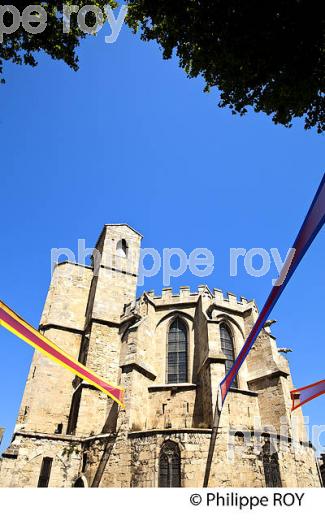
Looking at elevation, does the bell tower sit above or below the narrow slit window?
above

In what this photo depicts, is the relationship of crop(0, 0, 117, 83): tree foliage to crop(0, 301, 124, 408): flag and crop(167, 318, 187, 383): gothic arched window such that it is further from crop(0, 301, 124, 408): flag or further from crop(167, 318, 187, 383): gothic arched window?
crop(167, 318, 187, 383): gothic arched window

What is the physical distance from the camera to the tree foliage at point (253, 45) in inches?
237

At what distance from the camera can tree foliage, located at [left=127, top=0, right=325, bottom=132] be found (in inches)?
237

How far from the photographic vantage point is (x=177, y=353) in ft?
53.5

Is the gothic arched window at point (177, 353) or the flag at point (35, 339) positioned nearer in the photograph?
the flag at point (35, 339)

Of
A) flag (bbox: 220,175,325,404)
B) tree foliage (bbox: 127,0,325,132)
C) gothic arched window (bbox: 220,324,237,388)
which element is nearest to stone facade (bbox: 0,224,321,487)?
gothic arched window (bbox: 220,324,237,388)

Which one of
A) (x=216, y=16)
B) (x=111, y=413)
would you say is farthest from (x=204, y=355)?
(x=216, y=16)

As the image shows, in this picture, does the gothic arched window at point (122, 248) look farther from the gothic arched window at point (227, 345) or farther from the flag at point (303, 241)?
the flag at point (303, 241)

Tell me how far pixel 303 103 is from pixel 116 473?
13.0 metres

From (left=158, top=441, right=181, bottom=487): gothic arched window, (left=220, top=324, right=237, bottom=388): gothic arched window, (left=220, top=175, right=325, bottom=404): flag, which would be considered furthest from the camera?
(left=220, top=324, right=237, bottom=388): gothic arched window

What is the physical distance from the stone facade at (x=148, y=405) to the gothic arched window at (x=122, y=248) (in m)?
1.60

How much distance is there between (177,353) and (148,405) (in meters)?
2.98

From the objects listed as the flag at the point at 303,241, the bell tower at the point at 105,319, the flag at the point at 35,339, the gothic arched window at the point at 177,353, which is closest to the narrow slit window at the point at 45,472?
the bell tower at the point at 105,319

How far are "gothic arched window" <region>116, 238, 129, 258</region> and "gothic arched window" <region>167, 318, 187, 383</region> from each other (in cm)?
667
